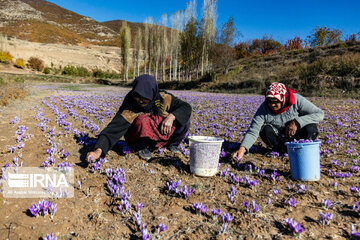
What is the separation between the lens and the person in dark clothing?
331 cm

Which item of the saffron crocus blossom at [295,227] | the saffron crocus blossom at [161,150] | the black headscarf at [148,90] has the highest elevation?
the black headscarf at [148,90]

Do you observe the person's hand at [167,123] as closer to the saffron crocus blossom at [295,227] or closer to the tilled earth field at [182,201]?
the tilled earth field at [182,201]

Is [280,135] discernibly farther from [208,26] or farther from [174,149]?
[208,26]

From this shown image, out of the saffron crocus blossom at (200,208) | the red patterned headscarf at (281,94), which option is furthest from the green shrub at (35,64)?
the saffron crocus blossom at (200,208)

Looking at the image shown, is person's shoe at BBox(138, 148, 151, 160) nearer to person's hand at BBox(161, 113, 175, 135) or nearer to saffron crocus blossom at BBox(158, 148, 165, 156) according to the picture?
saffron crocus blossom at BBox(158, 148, 165, 156)

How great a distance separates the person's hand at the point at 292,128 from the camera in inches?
134

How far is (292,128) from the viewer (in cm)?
342

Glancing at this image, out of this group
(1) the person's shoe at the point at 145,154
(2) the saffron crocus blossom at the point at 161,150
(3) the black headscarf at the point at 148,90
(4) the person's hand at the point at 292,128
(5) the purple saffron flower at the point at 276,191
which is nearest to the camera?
(5) the purple saffron flower at the point at 276,191

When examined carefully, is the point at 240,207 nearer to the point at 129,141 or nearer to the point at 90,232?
the point at 90,232

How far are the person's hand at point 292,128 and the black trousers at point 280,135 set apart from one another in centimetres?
19

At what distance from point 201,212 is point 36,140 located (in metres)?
3.80

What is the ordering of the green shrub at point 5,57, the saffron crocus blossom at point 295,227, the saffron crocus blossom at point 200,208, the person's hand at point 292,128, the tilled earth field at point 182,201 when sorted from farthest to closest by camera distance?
the green shrub at point 5,57 → the person's hand at point 292,128 → the saffron crocus blossom at point 200,208 → the tilled earth field at point 182,201 → the saffron crocus blossom at point 295,227

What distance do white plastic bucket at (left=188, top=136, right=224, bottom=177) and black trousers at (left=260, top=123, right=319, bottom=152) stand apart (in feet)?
4.24

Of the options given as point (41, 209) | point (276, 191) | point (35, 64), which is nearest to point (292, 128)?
point (276, 191)
